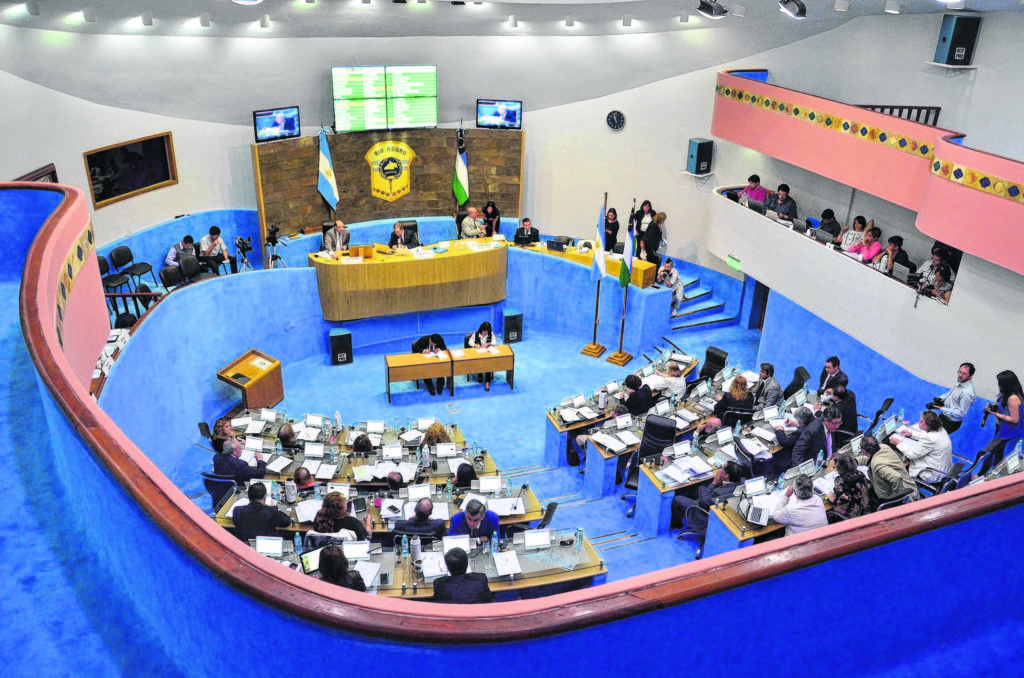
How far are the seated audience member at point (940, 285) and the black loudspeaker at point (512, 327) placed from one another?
6.32 metres

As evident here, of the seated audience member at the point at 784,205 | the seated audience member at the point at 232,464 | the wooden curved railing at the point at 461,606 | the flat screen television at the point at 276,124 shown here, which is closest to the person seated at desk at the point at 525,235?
the seated audience member at the point at 784,205

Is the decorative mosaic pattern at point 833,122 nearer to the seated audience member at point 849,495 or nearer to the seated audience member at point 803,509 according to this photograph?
the seated audience member at point 849,495

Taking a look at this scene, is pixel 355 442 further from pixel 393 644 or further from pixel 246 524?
pixel 393 644


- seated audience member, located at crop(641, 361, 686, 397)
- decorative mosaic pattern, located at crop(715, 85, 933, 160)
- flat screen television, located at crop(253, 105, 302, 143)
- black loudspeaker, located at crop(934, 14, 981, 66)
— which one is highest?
black loudspeaker, located at crop(934, 14, 981, 66)

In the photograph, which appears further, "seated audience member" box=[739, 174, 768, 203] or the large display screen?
the large display screen

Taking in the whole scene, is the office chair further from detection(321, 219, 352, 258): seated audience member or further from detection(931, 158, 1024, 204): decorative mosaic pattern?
detection(321, 219, 352, 258): seated audience member

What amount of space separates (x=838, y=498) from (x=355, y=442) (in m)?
4.87

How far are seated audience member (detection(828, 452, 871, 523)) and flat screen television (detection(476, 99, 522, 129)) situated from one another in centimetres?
993

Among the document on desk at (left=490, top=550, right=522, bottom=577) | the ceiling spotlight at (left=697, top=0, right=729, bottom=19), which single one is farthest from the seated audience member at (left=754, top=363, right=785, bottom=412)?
the ceiling spotlight at (left=697, top=0, right=729, bottom=19)

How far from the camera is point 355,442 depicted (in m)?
8.73

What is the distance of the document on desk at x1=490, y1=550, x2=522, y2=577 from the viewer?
21.6ft

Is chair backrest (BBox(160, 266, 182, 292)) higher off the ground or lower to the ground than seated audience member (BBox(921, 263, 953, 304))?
lower

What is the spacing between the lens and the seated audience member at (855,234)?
11.4 meters

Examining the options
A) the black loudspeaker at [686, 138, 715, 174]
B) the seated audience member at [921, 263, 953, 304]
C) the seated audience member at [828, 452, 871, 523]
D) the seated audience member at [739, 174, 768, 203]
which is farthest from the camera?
the black loudspeaker at [686, 138, 715, 174]
